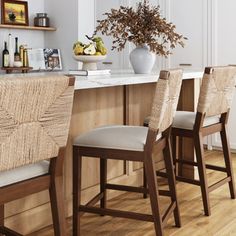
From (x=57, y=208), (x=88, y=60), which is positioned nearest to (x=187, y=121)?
(x=88, y=60)

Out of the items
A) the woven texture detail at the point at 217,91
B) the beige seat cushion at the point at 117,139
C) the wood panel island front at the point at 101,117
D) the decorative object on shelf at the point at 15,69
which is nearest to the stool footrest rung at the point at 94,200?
the wood panel island front at the point at 101,117

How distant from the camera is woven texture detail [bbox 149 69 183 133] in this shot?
7.35 feet

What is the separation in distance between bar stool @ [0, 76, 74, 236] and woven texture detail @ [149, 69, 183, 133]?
1.87 ft

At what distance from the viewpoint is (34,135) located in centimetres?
174

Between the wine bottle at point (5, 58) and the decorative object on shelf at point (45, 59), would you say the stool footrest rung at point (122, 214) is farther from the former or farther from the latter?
the decorative object on shelf at point (45, 59)

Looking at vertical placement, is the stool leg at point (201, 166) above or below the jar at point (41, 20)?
below

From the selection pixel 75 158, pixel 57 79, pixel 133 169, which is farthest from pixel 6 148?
pixel 133 169

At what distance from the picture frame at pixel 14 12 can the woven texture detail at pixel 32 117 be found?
4.01 metres

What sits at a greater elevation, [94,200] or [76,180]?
[76,180]

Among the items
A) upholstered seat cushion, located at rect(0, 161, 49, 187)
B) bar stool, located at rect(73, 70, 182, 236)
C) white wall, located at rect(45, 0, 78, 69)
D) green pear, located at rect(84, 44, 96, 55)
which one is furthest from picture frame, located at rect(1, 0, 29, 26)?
upholstered seat cushion, located at rect(0, 161, 49, 187)

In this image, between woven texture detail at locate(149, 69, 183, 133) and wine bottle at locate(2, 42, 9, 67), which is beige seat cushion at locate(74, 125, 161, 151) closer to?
woven texture detail at locate(149, 69, 183, 133)

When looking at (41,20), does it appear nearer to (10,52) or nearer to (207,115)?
(10,52)

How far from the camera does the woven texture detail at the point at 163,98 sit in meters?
2.24

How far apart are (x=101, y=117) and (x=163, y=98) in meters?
0.92
